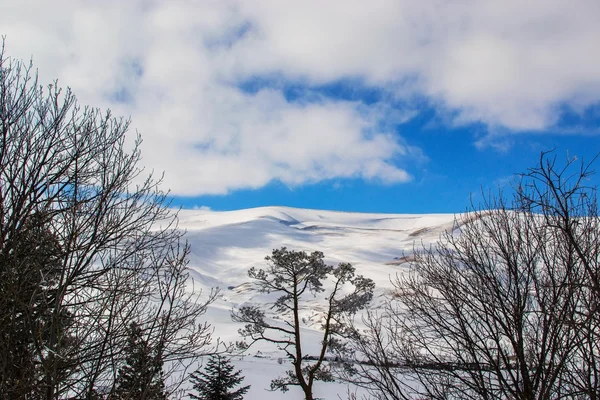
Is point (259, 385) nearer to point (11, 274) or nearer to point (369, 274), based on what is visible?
point (11, 274)

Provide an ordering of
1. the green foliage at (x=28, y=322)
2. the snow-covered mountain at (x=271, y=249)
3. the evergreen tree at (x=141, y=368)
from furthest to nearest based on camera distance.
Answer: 1. the snow-covered mountain at (x=271, y=249)
2. the evergreen tree at (x=141, y=368)
3. the green foliage at (x=28, y=322)

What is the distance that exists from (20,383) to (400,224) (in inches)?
6285

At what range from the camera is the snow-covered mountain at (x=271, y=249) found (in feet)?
103

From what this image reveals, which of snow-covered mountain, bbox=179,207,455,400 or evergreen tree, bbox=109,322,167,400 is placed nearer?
evergreen tree, bbox=109,322,167,400

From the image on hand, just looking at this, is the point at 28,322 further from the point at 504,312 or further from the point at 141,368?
the point at 504,312

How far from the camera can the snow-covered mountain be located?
31.4 metres

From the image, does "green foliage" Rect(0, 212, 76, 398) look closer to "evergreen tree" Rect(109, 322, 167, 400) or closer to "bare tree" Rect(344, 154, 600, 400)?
"evergreen tree" Rect(109, 322, 167, 400)

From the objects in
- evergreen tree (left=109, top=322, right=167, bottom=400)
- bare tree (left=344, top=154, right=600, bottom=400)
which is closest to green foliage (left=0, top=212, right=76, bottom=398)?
evergreen tree (left=109, top=322, right=167, bottom=400)

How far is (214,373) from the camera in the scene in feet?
44.8

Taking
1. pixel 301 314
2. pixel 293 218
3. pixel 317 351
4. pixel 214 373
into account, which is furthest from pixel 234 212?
pixel 214 373

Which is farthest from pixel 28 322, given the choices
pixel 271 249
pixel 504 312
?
pixel 271 249

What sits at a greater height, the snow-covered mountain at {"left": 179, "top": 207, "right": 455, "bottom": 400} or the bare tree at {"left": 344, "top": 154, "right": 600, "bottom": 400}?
the snow-covered mountain at {"left": 179, "top": 207, "right": 455, "bottom": 400}

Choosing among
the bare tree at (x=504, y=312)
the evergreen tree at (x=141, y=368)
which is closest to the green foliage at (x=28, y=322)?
the evergreen tree at (x=141, y=368)

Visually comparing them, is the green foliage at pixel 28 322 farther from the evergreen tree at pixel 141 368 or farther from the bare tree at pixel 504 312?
the bare tree at pixel 504 312
